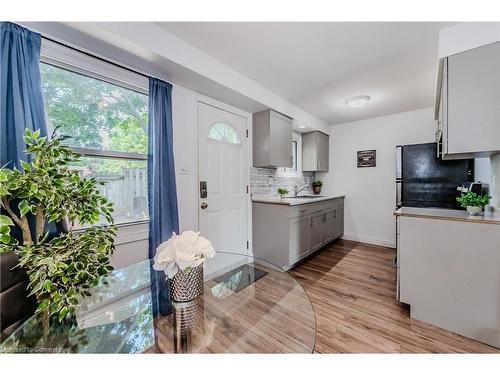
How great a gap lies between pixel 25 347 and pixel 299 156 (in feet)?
12.6

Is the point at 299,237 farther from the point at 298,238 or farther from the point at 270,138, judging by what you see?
the point at 270,138

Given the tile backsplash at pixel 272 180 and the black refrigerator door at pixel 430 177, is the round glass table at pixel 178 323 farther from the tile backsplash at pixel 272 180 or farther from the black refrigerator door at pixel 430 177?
the black refrigerator door at pixel 430 177

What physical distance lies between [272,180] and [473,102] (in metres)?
2.26

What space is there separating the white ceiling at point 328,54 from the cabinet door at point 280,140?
13.3 inches

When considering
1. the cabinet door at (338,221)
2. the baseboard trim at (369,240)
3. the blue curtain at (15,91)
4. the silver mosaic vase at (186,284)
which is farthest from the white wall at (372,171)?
the blue curtain at (15,91)

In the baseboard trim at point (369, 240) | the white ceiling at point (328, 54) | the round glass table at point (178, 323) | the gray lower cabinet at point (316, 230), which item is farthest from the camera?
the baseboard trim at point (369, 240)

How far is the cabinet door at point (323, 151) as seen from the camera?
3886 millimetres

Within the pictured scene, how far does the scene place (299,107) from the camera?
127 inches

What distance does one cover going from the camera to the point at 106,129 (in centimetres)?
168

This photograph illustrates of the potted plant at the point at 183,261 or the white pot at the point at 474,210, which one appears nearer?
the potted plant at the point at 183,261

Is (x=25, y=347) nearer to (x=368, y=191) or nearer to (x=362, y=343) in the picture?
(x=362, y=343)
